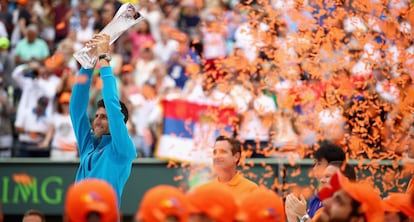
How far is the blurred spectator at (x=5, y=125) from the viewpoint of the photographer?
601 inches

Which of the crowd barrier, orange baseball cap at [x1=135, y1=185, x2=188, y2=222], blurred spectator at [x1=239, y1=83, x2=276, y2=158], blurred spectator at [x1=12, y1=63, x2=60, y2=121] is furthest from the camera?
blurred spectator at [x1=12, y1=63, x2=60, y2=121]

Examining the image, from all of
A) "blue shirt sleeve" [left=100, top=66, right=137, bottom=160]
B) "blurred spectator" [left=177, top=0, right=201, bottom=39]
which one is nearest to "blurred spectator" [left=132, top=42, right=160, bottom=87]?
"blurred spectator" [left=177, top=0, right=201, bottom=39]

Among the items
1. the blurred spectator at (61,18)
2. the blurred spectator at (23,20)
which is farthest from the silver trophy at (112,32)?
the blurred spectator at (61,18)

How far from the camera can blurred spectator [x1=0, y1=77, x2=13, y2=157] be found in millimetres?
15266

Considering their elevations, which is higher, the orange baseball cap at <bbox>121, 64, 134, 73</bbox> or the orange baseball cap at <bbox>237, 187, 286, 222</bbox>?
the orange baseball cap at <bbox>121, 64, 134, 73</bbox>

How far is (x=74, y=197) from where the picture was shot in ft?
20.5

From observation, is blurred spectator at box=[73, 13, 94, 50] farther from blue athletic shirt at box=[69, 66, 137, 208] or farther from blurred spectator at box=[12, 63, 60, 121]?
blue athletic shirt at box=[69, 66, 137, 208]

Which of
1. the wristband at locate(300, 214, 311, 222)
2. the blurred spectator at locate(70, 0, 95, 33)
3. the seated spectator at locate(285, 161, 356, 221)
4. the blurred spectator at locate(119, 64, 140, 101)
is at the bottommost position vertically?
the wristband at locate(300, 214, 311, 222)

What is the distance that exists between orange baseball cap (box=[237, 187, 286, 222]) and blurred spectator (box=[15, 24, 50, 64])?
34.0 ft

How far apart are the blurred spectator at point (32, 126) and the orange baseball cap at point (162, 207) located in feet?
30.6

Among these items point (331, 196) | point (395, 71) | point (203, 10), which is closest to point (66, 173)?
point (203, 10)

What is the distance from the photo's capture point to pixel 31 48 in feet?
55.1

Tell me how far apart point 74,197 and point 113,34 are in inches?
112

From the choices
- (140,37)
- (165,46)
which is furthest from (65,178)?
(140,37)
